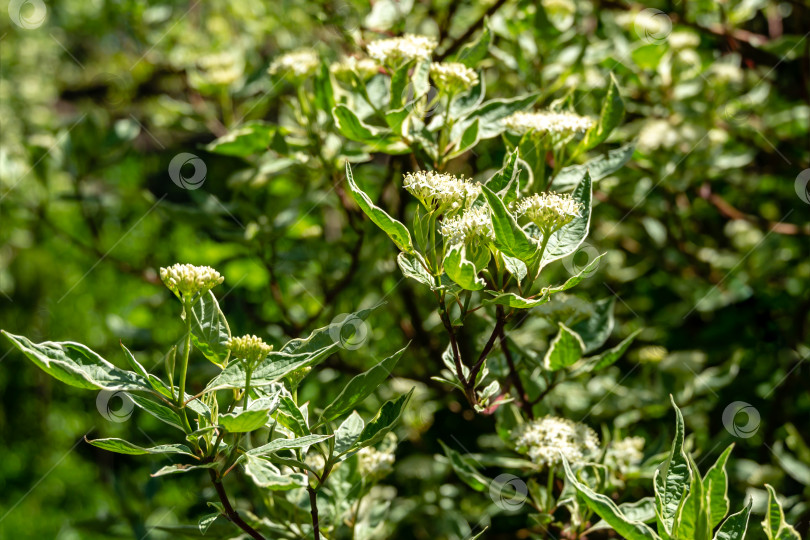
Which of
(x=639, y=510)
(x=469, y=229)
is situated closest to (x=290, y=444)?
(x=469, y=229)

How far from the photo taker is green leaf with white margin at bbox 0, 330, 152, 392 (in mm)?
769

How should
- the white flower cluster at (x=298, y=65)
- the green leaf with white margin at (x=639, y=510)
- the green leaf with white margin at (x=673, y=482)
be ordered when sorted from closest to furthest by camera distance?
the green leaf with white margin at (x=673, y=482) < the green leaf with white margin at (x=639, y=510) < the white flower cluster at (x=298, y=65)

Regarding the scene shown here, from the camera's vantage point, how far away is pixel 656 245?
1887mm

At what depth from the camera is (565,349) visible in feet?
3.62

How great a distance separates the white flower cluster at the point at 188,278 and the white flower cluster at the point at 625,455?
68 centimetres

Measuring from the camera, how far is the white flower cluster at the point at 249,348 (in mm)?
832

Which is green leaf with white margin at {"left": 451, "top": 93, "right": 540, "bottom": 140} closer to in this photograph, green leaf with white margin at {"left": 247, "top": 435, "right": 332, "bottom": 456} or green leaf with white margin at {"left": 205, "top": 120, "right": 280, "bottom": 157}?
green leaf with white margin at {"left": 205, "top": 120, "right": 280, "bottom": 157}

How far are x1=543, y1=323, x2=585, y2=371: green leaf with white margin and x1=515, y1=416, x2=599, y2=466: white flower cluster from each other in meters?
0.09

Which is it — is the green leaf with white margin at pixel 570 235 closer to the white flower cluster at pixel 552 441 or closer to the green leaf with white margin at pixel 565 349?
the green leaf with white margin at pixel 565 349

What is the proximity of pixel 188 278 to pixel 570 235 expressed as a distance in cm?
43

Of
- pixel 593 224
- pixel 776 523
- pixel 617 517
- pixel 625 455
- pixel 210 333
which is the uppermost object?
pixel 210 333

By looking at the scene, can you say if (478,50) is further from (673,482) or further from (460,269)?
(673,482)

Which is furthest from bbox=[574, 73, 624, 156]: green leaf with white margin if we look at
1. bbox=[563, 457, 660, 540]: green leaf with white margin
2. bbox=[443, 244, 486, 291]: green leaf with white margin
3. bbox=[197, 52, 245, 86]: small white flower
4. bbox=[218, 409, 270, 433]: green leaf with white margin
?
bbox=[197, 52, 245, 86]: small white flower

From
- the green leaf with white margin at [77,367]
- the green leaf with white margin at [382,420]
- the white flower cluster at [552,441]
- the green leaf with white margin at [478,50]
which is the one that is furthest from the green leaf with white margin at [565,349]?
the green leaf with white margin at [77,367]
